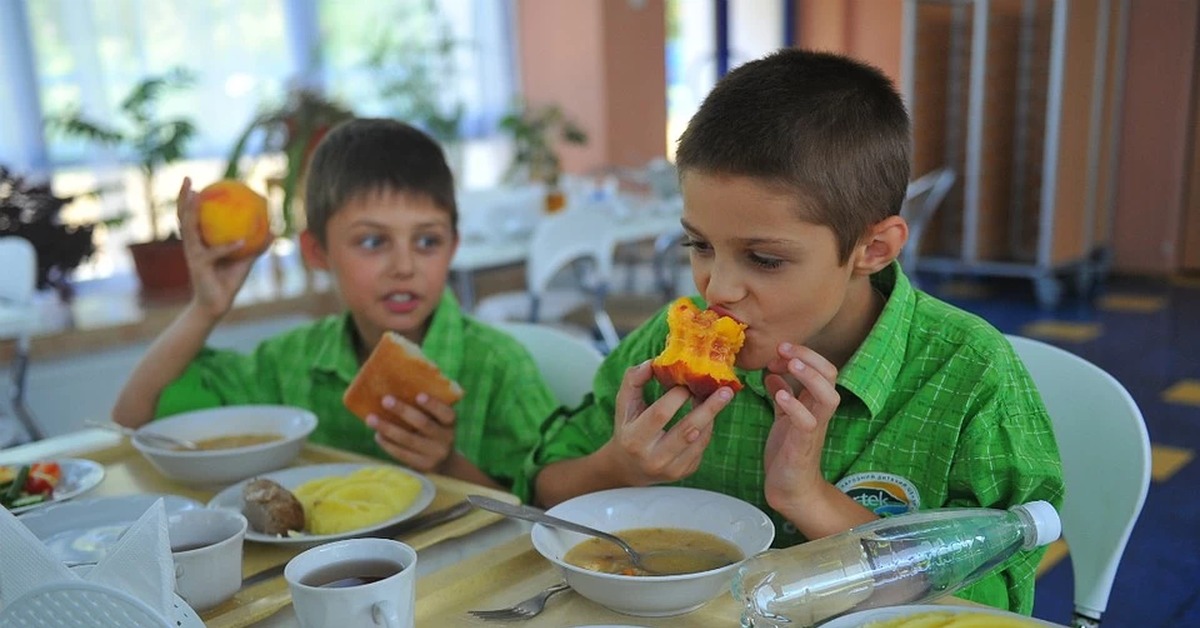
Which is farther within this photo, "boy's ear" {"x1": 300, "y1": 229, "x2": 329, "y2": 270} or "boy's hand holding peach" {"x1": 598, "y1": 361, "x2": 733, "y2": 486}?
"boy's ear" {"x1": 300, "y1": 229, "x2": 329, "y2": 270}

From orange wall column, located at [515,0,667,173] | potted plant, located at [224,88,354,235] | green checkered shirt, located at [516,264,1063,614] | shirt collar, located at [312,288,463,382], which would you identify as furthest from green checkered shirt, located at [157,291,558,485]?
orange wall column, located at [515,0,667,173]

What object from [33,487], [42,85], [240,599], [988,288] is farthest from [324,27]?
[240,599]

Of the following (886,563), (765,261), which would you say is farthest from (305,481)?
(886,563)

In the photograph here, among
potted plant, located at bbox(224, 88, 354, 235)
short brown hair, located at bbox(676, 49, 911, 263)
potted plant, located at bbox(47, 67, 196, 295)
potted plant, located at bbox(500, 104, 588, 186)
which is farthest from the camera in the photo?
potted plant, located at bbox(500, 104, 588, 186)

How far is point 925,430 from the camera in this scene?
1213mm

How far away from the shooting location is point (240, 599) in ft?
3.43

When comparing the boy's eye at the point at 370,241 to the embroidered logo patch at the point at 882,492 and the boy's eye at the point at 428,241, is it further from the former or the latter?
the embroidered logo patch at the point at 882,492

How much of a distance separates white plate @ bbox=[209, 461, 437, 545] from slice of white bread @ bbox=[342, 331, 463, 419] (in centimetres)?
9

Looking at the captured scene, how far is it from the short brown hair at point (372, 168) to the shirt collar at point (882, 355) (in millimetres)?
834

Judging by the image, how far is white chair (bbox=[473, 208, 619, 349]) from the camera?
384cm

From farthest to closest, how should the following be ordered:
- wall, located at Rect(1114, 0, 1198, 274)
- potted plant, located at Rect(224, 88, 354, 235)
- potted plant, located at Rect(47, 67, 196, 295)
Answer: wall, located at Rect(1114, 0, 1198, 274) → potted plant, located at Rect(47, 67, 196, 295) → potted plant, located at Rect(224, 88, 354, 235)

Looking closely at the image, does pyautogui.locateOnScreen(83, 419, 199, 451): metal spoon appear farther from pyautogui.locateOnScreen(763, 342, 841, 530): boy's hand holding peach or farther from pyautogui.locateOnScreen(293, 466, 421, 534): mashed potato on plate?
pyautogui.locateOnScreen(763, 342, 841, 530): boy's hand holding peach

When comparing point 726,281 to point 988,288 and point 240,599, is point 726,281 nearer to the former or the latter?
point 240,599

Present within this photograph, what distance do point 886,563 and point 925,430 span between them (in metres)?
0.32
